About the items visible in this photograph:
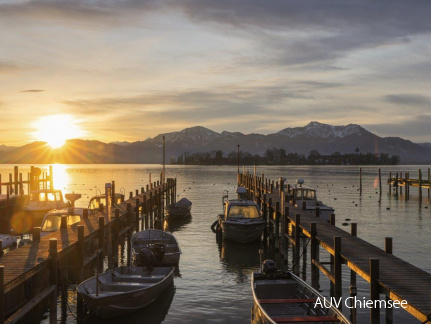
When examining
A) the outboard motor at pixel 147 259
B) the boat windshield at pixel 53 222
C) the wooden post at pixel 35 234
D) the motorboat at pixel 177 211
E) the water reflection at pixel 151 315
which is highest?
the wooden post at pixel 35 234

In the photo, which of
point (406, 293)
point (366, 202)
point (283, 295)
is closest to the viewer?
point (406, 293)

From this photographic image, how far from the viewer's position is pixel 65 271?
2336cm

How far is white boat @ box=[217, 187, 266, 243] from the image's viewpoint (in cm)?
3288

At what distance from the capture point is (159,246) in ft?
Answer: 80.7

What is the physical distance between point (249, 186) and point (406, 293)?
171ft

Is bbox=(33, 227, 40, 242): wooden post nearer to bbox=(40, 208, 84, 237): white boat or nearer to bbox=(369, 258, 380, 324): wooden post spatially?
bbox=(40, 208, 84, 237): white boat

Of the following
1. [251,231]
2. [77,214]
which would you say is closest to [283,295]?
[251,231]

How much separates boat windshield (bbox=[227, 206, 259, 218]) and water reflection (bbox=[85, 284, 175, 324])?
12.5 meters

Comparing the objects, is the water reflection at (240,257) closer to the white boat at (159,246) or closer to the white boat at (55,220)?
the white boat at (159,246)

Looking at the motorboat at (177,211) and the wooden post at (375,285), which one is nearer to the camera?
the wooden post at (375,285)

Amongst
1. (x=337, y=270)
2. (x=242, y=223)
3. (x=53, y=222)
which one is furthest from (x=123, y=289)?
(x=242, y=223)

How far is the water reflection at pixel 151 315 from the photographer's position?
62.0ft

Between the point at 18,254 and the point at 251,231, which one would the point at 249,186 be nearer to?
the point at 251,231

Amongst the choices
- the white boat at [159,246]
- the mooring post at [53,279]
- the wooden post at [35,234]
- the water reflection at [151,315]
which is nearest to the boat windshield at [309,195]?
the white boat at [159,246]
